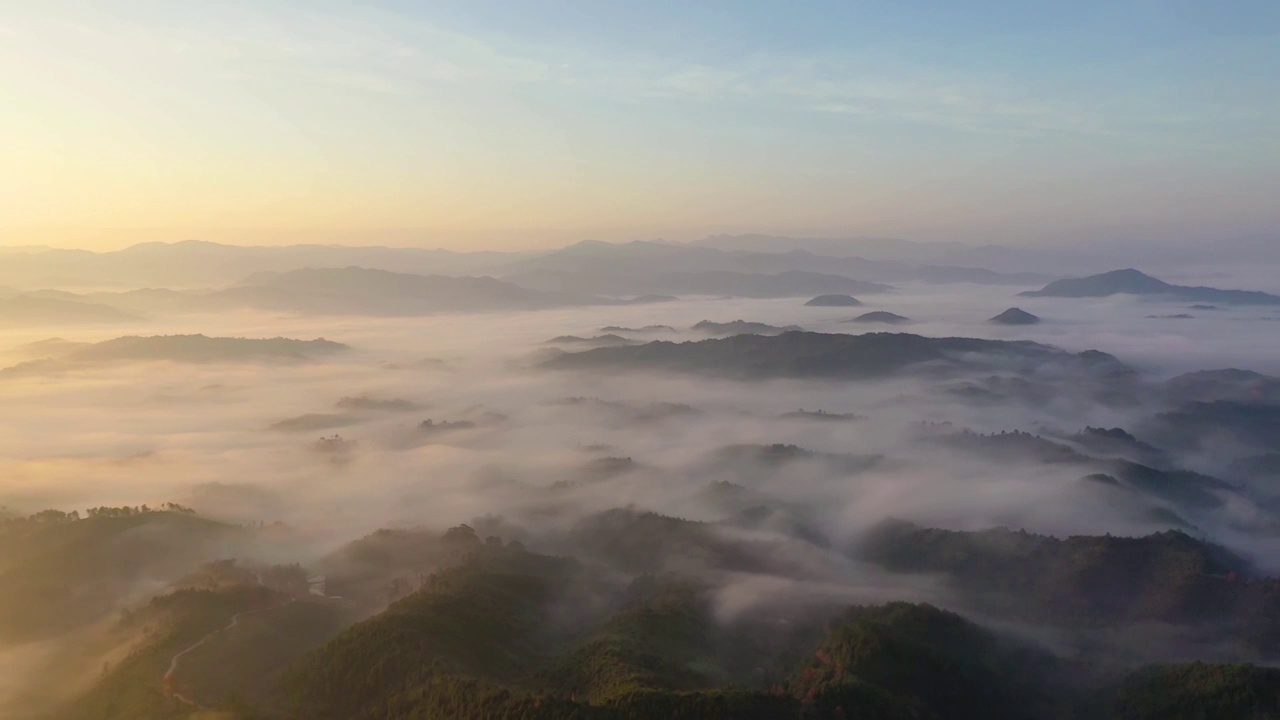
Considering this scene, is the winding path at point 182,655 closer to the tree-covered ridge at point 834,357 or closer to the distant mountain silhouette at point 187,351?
the tree-covered ridge at point 834,357

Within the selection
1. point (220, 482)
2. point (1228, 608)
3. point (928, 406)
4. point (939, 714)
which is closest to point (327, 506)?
point (220, 482)

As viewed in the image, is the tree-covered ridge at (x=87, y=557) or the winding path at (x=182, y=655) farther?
the tree-covered ridge at (x=87, y=557)

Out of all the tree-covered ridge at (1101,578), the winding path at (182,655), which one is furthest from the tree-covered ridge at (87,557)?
the tree-covered ridge at (1101,578)

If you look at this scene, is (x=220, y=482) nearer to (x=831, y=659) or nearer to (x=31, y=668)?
(x=31, y=668)

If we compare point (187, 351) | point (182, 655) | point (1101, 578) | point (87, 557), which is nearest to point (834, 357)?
point (1101, 578)

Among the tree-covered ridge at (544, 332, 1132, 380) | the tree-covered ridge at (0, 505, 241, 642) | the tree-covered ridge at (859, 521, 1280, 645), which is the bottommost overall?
the tree-covered ridge at (859, 521, 1280, 645)

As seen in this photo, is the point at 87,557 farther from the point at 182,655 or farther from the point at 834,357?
the point at 834,357

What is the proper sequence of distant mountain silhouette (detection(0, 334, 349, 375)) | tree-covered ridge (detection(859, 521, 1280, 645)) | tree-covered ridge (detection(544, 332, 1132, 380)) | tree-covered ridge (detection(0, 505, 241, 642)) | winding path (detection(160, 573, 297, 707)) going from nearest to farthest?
winding path (detection(160, 573, 297, 707)) → tree-covered ridge (detection(0, 505, 241, 642)) → tree-covered ridge (detection(859, 521, 1280, 645)) → distant mountain silhouette (detection(0, 334, 349, 375)) → tree-covered ridge (detection(544, 332, 1132, 380))

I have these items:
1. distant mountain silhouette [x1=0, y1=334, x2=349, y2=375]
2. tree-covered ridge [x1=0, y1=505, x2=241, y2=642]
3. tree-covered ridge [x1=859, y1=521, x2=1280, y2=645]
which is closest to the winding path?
tree-covered ridge [x1=0, y1=505, x2=241, y2=642]

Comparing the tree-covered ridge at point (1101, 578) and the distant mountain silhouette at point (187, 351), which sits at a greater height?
the distant mountain silhouette at point (187, 351)

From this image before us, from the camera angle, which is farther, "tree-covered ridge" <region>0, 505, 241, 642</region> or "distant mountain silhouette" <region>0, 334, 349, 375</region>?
"distant mountain silhouette" <region>0, 334, 349, 375</region>

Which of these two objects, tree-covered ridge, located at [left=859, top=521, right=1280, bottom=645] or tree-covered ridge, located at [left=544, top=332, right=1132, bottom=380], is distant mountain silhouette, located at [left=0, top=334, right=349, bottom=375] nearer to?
tree-covered ridge, located at [left=544, top=332, right=1132, bottom=380]
